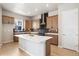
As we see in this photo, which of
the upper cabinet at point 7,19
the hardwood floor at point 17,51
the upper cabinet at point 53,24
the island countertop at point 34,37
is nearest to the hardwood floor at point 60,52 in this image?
the hardwood floor at point 17,51

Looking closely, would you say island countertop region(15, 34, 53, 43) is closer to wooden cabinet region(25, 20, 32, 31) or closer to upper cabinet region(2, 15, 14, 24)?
wooden cabinet region(25, 20, 32, 31)

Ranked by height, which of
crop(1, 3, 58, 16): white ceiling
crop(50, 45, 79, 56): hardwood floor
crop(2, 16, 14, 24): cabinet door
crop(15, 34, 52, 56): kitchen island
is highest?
crop(1, 3, 58, 16): white ceiling

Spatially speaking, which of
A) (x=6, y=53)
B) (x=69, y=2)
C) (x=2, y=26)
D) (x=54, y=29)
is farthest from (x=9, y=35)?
(x=69, y=2)

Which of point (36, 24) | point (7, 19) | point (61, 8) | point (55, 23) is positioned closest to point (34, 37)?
point (36, 24)

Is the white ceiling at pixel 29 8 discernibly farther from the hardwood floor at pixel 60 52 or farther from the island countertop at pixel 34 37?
the hardwood floor at pixel 60 52

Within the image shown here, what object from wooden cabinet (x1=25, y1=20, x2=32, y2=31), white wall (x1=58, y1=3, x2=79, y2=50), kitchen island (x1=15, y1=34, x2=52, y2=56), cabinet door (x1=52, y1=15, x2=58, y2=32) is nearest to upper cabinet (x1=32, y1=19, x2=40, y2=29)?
wooden cabinet (x1=25, y1=20, x2=32, y2=31)

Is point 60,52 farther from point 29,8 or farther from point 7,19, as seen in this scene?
point 7,19

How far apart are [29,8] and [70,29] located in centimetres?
92

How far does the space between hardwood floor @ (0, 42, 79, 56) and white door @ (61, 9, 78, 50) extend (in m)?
0.10

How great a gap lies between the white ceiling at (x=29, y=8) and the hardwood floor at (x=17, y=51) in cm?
67

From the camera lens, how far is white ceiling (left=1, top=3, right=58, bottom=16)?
5.62 feet

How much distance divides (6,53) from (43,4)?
1198 mm

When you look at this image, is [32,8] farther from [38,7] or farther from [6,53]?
[6,53]

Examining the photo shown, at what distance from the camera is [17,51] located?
70.1 inches
